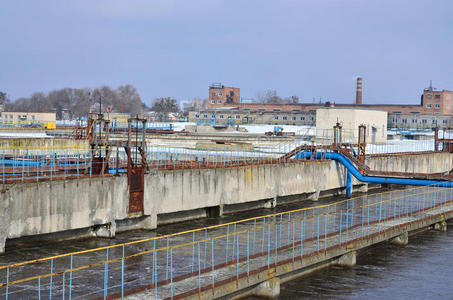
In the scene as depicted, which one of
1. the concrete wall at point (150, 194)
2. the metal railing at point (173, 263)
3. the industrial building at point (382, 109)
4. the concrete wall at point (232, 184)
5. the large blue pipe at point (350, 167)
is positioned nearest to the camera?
the metal railing at point (173, 263)

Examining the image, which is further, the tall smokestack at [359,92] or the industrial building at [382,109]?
the tall smokestack at [359,92]

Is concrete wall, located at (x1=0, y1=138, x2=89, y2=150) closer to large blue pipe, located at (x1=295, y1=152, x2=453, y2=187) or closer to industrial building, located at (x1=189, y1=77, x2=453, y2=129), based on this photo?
large blue pipe, located at (x1=295, y1=152, x2=453, y2=187)

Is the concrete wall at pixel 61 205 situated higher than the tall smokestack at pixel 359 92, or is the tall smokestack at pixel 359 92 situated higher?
the tall smokestack at pixel 359 92

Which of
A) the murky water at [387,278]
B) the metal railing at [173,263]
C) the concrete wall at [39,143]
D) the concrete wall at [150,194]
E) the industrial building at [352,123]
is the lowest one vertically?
the murky water at [387,278]

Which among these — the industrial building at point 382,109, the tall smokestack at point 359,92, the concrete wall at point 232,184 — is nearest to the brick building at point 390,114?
the industrial building at point 382,109

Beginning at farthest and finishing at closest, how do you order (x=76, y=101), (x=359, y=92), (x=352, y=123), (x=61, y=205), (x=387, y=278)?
(x=76, y=101) < (x=359, y=92) < (x=352, y=123) < (x=61, y=205) < (x=387, y=278)

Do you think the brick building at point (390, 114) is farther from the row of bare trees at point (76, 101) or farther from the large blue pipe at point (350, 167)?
the large blue pipe at point (350, 167)

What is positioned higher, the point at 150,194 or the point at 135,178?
the point at 135,178

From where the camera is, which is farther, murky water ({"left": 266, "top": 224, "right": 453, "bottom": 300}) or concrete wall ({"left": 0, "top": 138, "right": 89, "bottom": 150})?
concrete wall ({"left": 0, "top": 138, "right": 89, "bottom": 150})

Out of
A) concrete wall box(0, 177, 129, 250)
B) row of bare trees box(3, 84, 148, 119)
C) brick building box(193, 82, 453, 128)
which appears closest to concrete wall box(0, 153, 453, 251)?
concrete wall box(0, 177, 129, 250)

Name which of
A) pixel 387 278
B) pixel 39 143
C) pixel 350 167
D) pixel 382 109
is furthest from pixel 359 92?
pixel 387 278

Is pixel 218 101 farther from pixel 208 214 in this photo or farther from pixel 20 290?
pixel 20 290

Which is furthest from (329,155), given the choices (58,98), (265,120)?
(58,98)

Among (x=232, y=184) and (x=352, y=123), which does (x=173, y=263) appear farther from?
(x=352, y=123)
